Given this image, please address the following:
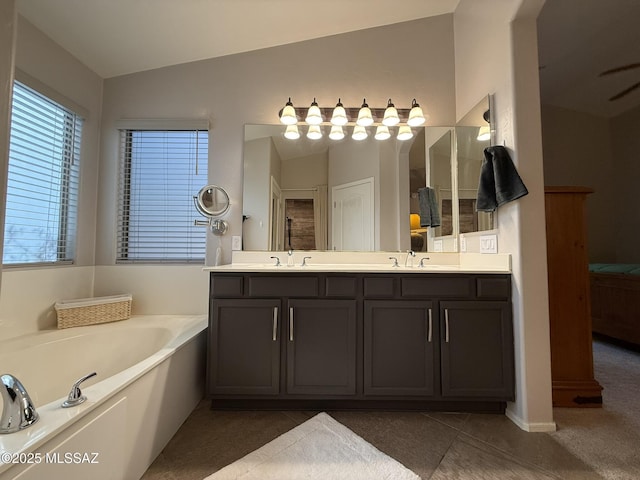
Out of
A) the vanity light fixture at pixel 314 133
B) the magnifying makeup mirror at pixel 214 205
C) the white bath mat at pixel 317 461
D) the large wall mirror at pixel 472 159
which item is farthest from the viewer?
the vanity light fixture at pixel 314 133

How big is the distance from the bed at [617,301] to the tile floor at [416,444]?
232 centimetres

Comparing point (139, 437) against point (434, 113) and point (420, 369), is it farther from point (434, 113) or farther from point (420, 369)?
point (434, 113)

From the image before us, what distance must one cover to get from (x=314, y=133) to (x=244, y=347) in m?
1.74

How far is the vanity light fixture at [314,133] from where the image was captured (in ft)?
7.60

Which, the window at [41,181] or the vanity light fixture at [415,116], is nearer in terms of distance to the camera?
the window at [41,181]

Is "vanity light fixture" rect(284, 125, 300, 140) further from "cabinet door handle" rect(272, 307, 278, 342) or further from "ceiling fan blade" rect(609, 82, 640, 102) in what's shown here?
"ceiling fan blade" rect(609, 82, 640, 102)

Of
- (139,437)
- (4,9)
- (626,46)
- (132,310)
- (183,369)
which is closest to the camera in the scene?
(4,9)

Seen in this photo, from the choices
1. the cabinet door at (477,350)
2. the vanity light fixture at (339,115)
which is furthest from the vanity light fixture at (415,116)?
the cabinet door at (477,350)

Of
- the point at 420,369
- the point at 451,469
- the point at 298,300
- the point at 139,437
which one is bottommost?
the point at 451,469

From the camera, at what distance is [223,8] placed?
1.92 meters

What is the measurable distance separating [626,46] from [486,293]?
350cm

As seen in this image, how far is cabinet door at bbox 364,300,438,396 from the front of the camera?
1.67 metres

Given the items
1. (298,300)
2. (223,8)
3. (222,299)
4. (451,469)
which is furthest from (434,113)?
(451,469)

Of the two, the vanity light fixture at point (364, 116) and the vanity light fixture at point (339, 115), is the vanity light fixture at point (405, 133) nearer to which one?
the vanity light fixture at point (364, 116)
